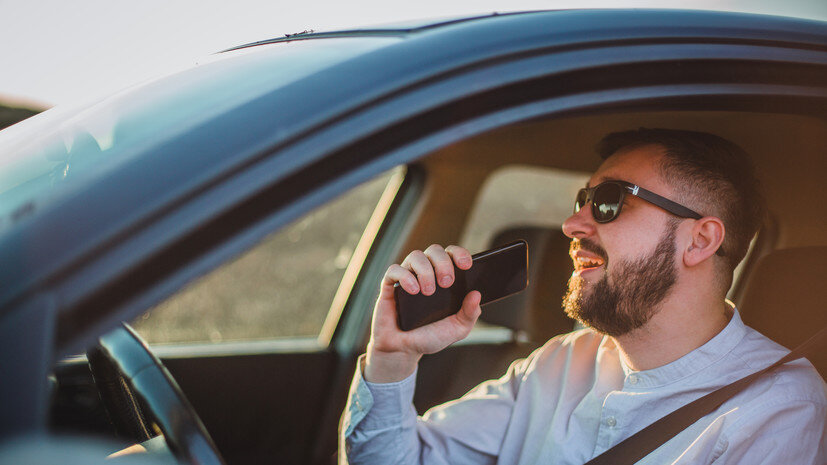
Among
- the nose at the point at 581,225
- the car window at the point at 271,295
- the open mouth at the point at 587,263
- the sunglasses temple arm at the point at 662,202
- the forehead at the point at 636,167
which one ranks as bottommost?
the car window at the point at 271,295

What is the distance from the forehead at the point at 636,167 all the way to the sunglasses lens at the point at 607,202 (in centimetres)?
8

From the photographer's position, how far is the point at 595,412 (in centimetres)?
184

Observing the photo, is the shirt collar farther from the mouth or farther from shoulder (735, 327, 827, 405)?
the mouth

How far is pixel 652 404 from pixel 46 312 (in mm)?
1557

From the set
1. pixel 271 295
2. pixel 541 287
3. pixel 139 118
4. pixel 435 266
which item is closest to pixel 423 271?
pixel 435 266

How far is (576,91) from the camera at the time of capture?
42.6 inches

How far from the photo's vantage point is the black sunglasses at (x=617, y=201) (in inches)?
72.2

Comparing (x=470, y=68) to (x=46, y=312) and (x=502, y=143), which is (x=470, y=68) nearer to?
(x=46, y=312)

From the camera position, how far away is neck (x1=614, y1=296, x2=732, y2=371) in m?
1.83

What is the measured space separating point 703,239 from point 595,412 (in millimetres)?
622

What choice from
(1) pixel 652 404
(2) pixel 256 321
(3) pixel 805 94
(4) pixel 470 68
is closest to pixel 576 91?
(4) pixel 470 68

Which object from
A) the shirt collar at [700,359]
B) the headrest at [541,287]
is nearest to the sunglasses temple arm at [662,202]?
the shirt collar at [700,359]

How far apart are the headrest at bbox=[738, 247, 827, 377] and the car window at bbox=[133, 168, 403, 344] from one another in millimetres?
3006

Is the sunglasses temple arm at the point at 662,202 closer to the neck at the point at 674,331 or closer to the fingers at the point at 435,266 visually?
the neck at the point at 674,331
